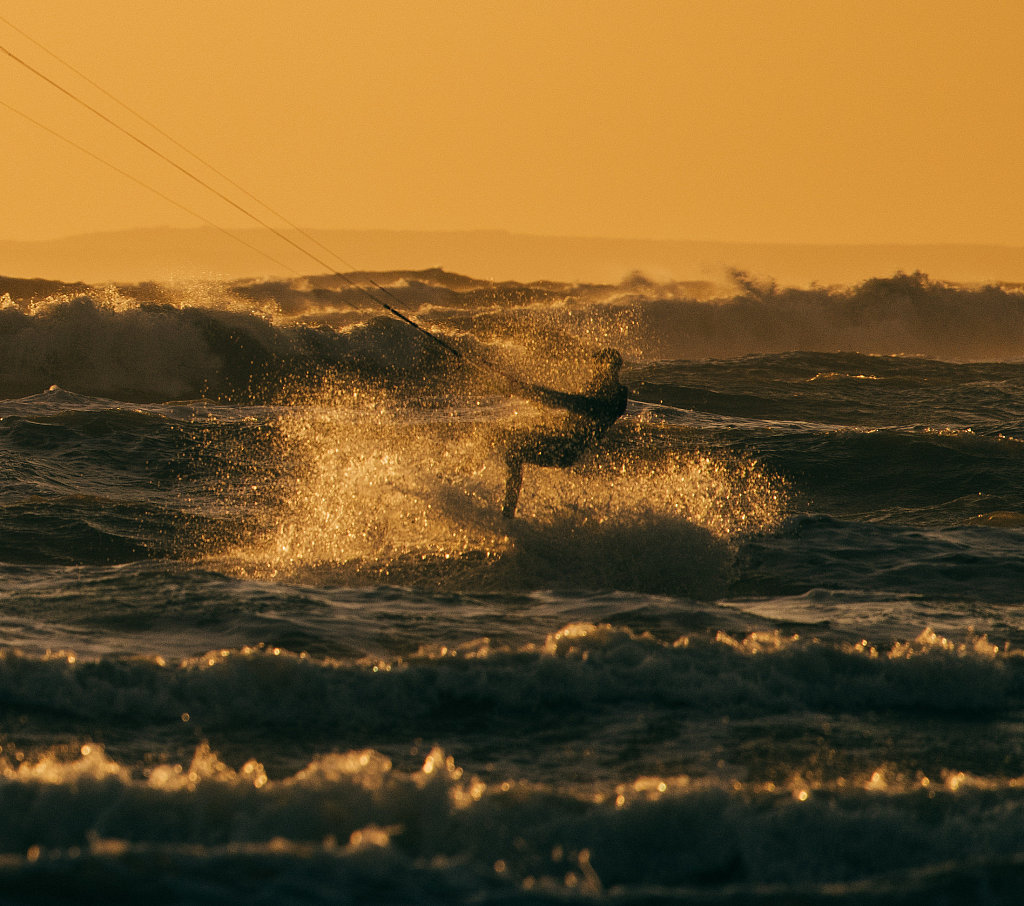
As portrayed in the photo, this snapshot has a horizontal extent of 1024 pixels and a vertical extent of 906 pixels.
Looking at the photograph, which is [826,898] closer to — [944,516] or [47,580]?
[47,580]

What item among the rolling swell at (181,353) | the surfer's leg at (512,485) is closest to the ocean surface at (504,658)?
the surfer's leg at (512,485)

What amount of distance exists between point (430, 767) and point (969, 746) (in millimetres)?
3386

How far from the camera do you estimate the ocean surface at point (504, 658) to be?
5.69 meters

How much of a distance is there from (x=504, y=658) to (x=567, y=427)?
5594 millimetres

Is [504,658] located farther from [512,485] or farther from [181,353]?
[181,353]

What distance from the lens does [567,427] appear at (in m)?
13.8

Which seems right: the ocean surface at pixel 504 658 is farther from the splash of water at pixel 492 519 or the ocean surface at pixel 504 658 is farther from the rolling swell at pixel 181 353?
the rolling swell at pixel 181 353

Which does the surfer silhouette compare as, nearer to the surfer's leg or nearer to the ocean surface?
the surfer's leg

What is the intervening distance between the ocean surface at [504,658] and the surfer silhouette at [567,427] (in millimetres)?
312

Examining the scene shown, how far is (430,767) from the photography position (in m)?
6.20

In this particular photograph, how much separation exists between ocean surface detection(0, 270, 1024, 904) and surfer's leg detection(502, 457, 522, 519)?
0.29m

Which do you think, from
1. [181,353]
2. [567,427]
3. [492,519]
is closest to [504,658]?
[567,427]

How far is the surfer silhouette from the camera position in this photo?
13.3 m

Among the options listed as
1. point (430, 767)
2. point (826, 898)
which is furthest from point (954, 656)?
point (430, 767)
